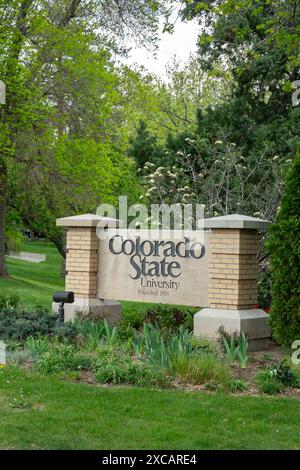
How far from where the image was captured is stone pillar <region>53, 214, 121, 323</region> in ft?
43.4

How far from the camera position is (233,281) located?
1159 centimetres

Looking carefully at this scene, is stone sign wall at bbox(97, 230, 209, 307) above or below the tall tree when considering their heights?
below

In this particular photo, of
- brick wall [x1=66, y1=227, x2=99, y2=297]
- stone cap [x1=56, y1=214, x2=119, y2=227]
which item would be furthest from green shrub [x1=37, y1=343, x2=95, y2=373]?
stone cap [x1=56, y1=214, x2=119, y2=227]

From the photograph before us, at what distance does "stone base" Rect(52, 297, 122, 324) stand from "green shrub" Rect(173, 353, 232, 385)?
14.3ft

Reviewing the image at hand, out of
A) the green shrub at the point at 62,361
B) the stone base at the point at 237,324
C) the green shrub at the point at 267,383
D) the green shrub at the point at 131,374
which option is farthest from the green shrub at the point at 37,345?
the green shrub at the point at 267,383

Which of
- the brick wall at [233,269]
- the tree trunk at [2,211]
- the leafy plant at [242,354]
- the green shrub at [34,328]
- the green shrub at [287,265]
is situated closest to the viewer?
the leafy plant at [242,354]

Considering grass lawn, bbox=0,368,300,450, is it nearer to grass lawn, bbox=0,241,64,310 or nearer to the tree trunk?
grass lawn, bbox=0,241,64,310

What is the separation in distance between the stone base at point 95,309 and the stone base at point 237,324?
2.01m

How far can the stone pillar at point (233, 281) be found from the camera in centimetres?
1148

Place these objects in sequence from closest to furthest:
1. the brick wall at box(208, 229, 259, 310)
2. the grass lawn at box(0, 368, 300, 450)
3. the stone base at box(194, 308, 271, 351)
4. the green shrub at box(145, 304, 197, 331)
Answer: the grass lawn at box(0, 368, 300, 450)
the stone base at box(194, 308, 271, 351)
the brick wall at box(208, 229, 259, 310)
the green shrub at box(145, 304, 197, 331)

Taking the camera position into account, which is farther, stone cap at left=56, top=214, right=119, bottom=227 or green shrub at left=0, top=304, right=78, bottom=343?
stone cap at left=56, top=214, right=119, bottom=227

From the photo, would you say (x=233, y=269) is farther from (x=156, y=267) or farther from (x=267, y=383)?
(x=267, y=383)

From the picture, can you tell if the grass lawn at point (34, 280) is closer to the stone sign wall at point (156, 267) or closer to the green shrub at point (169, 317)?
the stone sign wall at point (156, 267)
